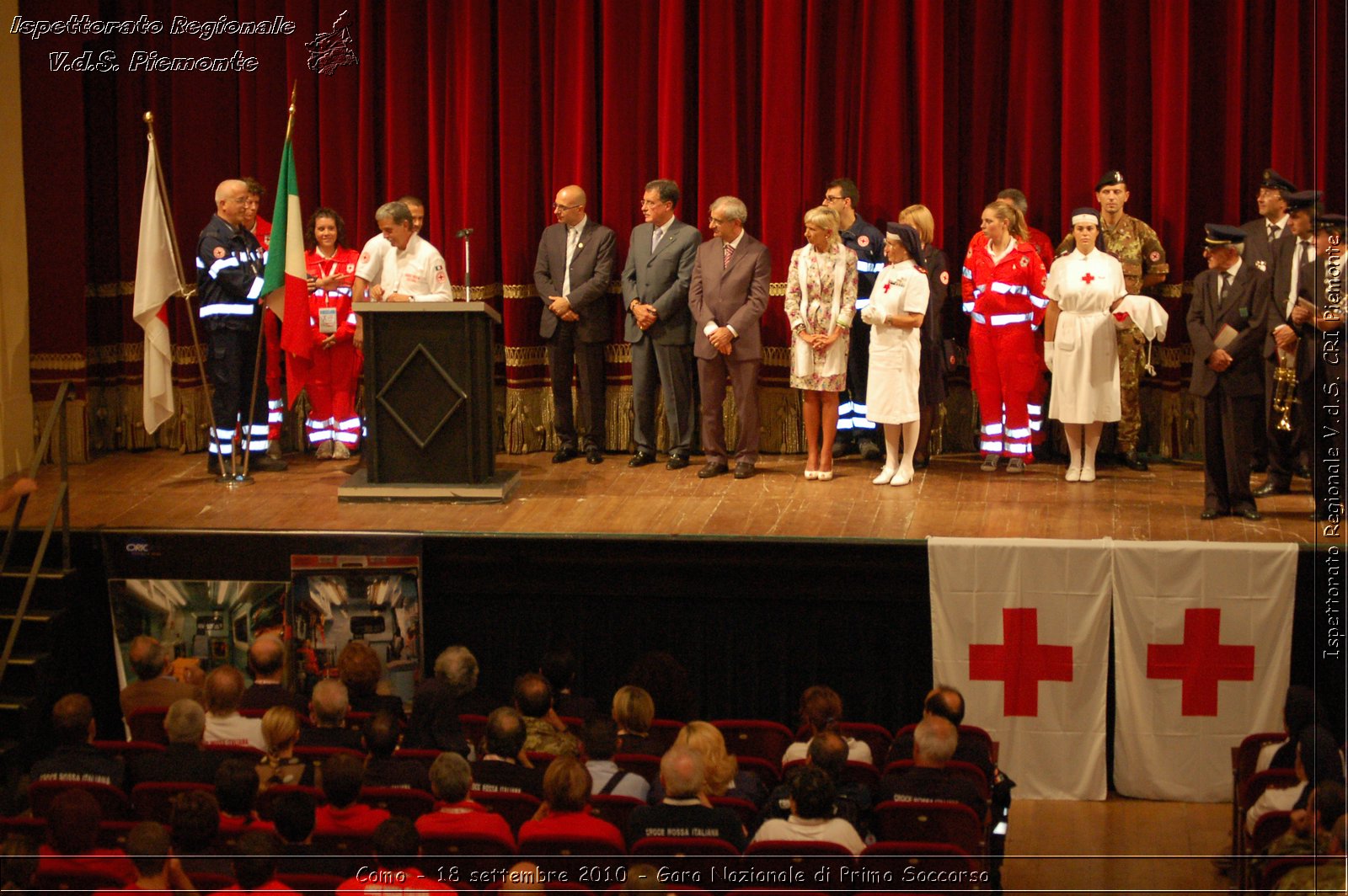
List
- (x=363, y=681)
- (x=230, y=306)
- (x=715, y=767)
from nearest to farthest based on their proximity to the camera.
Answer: (x=715, y=767)
(x=363, y=681)
(x=230, y=306)

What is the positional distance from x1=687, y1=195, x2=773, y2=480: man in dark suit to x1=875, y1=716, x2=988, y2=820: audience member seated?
12.1 feet

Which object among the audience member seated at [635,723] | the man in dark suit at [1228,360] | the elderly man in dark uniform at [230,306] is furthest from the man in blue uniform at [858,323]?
the audience member seated at [635,723]

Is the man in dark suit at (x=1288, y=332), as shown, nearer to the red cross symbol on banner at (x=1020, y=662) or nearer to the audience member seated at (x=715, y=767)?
the red cross symbol on banner at (x=1020, y=662)

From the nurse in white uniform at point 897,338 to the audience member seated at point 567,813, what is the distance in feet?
13.6

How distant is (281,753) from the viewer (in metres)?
6.06

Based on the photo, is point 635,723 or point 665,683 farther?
point 665,683

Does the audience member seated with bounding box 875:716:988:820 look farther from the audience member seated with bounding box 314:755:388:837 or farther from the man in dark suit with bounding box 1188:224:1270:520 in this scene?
the man in dark suit with bounding box 1188:224:1270:520

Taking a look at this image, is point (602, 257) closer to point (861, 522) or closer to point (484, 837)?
point (861, 522)

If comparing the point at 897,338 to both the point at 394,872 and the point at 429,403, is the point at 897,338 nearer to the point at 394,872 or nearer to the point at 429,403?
the point at 429,403

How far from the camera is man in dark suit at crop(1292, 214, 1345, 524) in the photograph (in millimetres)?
7918

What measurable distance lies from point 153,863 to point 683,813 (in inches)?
64.2

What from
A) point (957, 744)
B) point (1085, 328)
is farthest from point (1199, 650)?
point (1085, 328)

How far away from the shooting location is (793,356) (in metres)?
9.13

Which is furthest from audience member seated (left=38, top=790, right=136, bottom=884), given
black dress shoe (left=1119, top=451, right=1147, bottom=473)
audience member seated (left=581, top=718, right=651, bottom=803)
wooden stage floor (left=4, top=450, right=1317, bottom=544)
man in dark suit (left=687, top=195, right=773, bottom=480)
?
black dress shoe (left=1119, top=451, right=1147, bottom=473)
